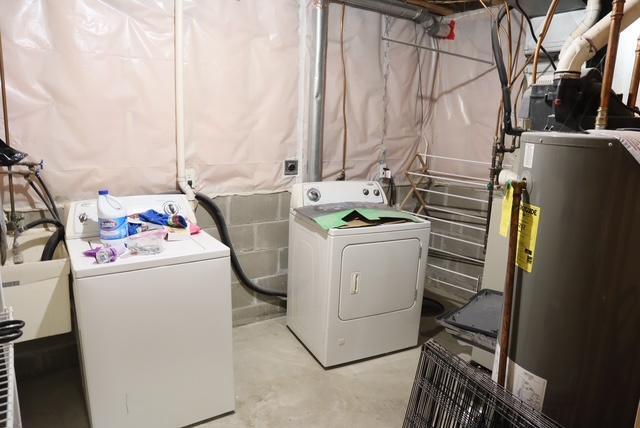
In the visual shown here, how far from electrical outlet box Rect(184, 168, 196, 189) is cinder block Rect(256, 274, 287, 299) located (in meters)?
0.81

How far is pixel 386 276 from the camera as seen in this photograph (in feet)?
8.14

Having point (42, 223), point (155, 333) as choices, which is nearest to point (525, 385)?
point (155, 333)

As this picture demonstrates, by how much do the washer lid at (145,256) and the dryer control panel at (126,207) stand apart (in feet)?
0.20

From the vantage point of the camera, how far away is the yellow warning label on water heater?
1255 millimetres

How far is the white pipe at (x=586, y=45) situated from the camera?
4.33ft

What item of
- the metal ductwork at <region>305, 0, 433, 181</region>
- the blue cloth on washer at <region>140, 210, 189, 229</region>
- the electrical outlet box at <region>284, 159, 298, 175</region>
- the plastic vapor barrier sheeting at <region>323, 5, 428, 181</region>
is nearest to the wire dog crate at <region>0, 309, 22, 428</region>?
the blue cloth on washer at <region>140, 210, 189, 229</region>

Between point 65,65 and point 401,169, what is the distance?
241 centimetres

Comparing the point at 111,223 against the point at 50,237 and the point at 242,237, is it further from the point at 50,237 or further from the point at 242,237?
the point at 242,237

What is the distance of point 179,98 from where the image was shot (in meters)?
2.39

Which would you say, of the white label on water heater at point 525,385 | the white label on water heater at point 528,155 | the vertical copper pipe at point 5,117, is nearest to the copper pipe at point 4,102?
the vertical copper pipe at point 5,117

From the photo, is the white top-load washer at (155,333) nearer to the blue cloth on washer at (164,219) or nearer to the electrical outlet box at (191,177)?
the blue cloth on washer at (164,219)

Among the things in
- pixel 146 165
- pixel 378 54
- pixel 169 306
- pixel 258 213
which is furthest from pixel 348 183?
pixel 169 306

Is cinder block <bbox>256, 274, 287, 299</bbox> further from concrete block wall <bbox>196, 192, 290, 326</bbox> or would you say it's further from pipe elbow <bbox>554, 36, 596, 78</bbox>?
pipe elbow <bbox>554, 36, 596, 78</bbox>

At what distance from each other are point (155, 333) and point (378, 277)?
1.23 m
